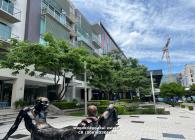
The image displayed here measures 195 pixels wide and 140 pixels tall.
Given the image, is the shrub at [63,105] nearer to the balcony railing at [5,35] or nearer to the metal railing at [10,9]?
the balcony railing at [5,35]

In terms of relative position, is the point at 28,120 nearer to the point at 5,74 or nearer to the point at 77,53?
the point at 77,53

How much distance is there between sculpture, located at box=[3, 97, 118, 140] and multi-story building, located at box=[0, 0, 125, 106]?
41.2ft

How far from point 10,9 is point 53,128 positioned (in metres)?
16.2

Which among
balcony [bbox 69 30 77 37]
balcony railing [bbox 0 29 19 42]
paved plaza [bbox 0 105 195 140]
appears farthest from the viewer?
balcony [bbox 69 30 77 37]

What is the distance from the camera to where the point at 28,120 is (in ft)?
9.16

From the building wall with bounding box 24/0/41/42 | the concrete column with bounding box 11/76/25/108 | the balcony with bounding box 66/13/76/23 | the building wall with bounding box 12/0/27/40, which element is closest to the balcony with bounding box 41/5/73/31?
the building wall with bounding box 24/0/41/42

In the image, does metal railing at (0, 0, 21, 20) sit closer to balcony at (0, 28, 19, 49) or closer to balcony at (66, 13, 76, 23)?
balcony at (0, 28, 19, 49)

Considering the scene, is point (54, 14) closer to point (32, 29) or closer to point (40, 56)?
point (32, 29)

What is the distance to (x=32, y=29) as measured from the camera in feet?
59.2

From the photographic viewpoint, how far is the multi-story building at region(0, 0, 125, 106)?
589 inches

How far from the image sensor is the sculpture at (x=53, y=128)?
265 centimetres

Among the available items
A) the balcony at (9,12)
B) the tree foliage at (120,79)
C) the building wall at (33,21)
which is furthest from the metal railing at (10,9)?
the tree foliage at (120,79)

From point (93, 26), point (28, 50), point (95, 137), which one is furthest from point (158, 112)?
point (93, 26)

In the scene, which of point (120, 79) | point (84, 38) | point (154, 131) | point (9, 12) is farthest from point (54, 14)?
point (154, 131)
